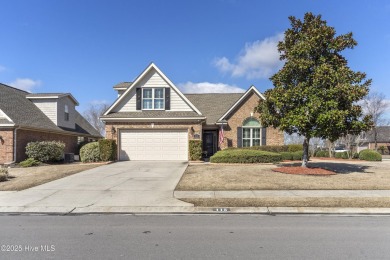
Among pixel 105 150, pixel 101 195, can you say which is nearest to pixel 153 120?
pixel 105 150

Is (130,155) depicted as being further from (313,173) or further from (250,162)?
(313,173)

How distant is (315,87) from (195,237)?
10610 millimetres

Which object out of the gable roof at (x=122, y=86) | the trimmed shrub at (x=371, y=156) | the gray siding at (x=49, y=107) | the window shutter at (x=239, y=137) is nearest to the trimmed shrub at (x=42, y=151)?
the gray siding at (x=49, y=107)

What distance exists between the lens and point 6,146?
1927 cm

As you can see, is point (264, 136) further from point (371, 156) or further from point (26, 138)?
point (26, 138)

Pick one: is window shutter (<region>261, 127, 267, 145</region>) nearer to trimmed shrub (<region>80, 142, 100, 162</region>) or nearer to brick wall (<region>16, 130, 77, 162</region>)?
trimmed shrub (<region>80, 142, 100, 162</region>)

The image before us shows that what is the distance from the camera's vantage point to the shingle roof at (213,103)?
1055 inches

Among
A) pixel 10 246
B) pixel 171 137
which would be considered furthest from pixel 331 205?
pixel 171 137

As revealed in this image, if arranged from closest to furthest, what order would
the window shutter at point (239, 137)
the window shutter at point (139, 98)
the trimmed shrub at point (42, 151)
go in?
the trimmed shrub at point (42, 151) < the window shutter at point (139, 98) < the window shutter at point (239, 137)

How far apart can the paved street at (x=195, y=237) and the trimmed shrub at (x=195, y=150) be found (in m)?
12.8

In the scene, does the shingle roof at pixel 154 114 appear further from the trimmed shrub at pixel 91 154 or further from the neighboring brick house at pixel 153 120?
the trimmed shrub at pixel 91 154

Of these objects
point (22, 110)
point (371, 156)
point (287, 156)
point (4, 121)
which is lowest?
point (371, 156)

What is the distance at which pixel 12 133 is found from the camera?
762 inches

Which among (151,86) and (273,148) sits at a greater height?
(151,86)
